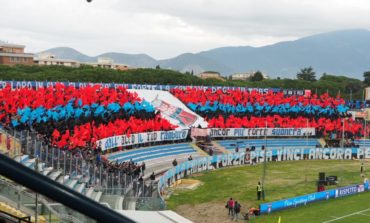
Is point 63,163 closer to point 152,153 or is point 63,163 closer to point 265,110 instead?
point 152,153

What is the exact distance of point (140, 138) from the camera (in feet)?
157

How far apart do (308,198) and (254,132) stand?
28737 millimetres

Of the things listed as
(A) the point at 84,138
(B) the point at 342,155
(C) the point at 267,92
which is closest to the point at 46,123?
(A) the point at 84,138

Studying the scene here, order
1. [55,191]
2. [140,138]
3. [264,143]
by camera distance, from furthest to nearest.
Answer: [264,143]
[140,138]
[55,191]

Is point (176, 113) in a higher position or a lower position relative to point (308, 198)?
higher

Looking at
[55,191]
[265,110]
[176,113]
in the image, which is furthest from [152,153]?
[55,191]

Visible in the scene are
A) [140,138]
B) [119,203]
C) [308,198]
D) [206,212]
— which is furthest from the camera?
[140,138]

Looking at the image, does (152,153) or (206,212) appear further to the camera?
(152,153)

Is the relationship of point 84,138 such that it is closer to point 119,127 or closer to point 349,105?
point 119,127

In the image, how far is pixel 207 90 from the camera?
69.3 m

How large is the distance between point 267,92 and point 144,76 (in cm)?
2651

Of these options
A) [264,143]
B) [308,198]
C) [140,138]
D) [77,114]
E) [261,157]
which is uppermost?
[77,114]

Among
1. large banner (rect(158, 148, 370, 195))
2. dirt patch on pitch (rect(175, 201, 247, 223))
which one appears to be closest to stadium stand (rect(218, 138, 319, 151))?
large banner (rect(158, 148, 370, 195))

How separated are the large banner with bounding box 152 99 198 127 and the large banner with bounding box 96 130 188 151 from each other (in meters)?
3.17
